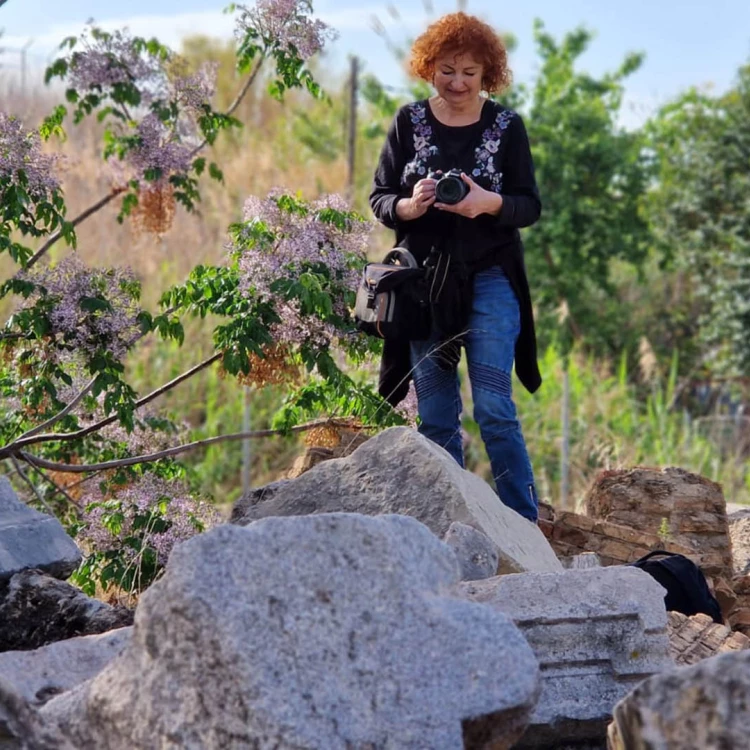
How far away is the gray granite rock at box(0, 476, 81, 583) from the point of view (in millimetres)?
3893

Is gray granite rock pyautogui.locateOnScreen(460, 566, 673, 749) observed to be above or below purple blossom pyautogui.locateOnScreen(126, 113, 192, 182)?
below

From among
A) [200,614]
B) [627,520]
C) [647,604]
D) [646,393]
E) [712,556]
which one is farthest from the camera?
[646,393]

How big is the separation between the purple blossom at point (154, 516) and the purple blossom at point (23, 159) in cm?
109

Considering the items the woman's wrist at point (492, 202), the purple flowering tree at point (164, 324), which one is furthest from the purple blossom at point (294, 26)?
the woman's wrist at point (492, 202)

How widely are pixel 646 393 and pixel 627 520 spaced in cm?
860

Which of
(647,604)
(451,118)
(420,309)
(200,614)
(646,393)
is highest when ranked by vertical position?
(451,118)

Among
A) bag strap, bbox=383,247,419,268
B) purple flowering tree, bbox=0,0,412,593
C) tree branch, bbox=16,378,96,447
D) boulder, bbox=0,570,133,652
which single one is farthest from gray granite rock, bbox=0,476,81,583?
bag strap, bbox=383,247,419,268

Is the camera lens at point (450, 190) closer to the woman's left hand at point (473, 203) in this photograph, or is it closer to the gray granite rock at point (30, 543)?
Result: the woman's left hand at point (473, 203)

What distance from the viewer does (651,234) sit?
1541 cm

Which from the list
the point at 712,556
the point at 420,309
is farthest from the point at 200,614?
the point at 712,556

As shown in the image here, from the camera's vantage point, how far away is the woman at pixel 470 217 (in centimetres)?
448

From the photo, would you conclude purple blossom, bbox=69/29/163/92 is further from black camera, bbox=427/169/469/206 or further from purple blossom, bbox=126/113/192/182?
black camera, bbox=427/169/469/206

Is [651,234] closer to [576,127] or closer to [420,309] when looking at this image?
[576,127]

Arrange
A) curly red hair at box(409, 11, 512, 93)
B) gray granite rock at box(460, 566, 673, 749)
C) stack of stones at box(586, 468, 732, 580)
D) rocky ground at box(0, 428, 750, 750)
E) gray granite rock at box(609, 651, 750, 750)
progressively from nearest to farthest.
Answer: gray granite rock at box(609, 651, 750, 750) < rocky ground at box(0, 428, 750, 750) < gray granite rock at box(460, 566, 673, 749) < curly red hair at box(409, 11, 512, 93) < stack of stones at box(586, 468, 732, 580)
